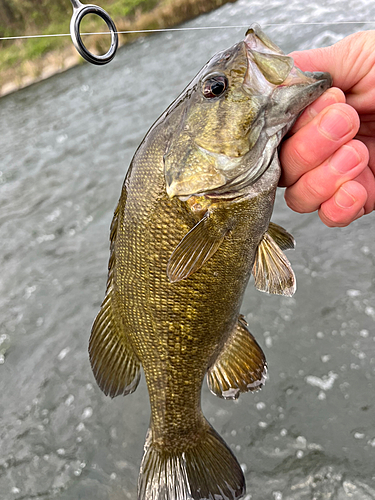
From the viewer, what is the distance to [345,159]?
1564 mm

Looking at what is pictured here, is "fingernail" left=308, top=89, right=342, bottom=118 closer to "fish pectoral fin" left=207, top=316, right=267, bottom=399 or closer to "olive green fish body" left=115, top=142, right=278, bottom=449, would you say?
"olive green fish body" left=115, top=142, right=278, bottom=449

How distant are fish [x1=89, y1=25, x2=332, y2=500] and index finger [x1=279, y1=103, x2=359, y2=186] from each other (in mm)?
74

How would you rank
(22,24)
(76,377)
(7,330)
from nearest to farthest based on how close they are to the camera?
(76,377) < (7,330) < (22,24)

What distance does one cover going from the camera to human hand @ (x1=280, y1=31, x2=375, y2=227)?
1.45 metres

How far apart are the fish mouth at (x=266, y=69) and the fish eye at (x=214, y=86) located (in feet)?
0.24

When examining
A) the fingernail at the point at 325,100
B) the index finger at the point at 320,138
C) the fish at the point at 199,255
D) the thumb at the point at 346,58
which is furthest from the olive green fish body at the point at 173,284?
the thumb at the point at 346,58

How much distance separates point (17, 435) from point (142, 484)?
86.0 inches

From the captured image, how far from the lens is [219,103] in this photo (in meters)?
1.38

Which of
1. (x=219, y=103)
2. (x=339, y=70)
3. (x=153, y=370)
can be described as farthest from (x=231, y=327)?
(x=339, y=70)

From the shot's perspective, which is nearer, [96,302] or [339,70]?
[339,70]

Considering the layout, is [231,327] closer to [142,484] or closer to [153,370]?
[153,370]

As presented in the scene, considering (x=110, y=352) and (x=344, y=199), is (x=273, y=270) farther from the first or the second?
(x=110, y=352)

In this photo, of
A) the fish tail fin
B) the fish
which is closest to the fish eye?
the fish

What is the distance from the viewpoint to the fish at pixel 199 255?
1.35 metres
